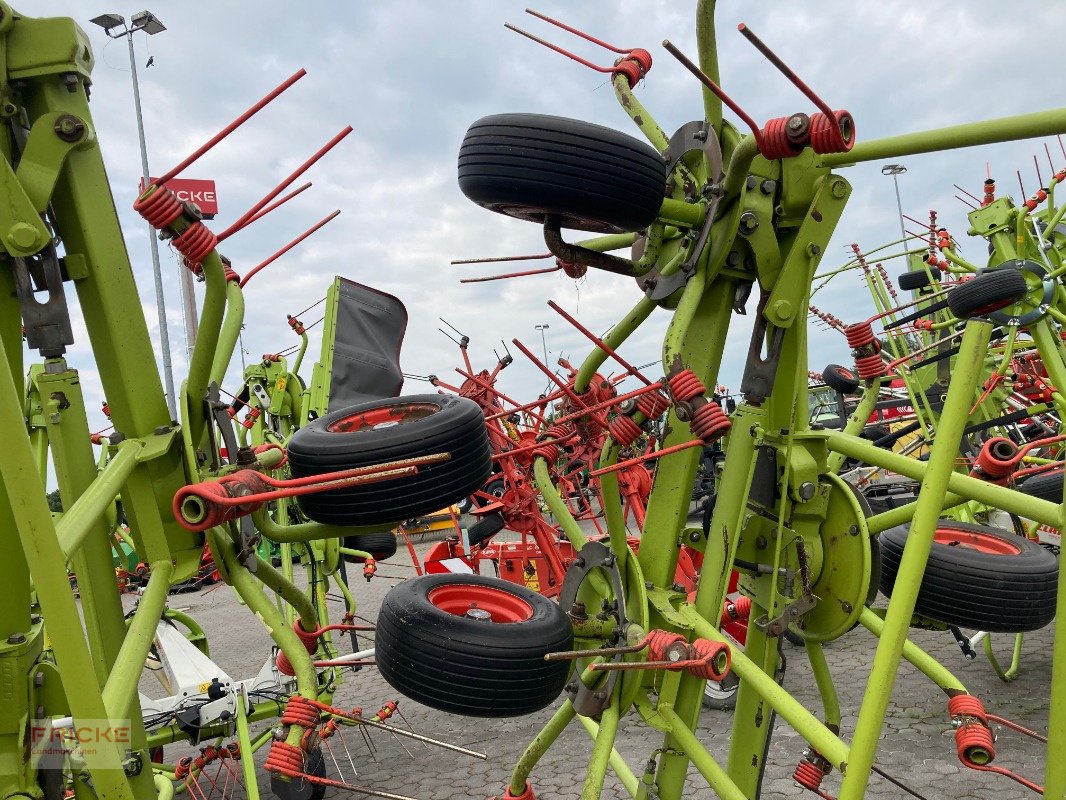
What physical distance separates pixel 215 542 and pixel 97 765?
83 centimetres

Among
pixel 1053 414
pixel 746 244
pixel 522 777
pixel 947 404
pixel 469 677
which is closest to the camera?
pixel 947 404

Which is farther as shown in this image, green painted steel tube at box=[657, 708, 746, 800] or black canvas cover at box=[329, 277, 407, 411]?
black canvas cover at box=[329, 277, 407, 411]

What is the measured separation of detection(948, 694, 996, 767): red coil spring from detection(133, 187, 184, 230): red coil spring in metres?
2.90

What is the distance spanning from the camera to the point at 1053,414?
860cm

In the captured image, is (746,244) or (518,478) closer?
(746,244)

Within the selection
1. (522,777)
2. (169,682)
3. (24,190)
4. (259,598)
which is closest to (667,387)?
(259,598)

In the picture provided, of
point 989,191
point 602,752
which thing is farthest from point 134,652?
point 989,191

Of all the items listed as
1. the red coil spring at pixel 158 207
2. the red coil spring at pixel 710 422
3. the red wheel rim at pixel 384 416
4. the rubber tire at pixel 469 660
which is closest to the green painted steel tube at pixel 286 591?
the rubber tire at pixel 469 660

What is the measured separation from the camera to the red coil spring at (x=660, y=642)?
2549 mm

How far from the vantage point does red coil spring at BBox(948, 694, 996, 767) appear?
2.49 metres

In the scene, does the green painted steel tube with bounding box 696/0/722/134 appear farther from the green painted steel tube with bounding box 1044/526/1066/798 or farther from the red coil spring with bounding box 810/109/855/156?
the green painted steel tube with bounding box 1044/526/1066/798

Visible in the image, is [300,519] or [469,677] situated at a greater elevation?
[469,677]

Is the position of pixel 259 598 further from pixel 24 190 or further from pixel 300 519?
pixel 300 519

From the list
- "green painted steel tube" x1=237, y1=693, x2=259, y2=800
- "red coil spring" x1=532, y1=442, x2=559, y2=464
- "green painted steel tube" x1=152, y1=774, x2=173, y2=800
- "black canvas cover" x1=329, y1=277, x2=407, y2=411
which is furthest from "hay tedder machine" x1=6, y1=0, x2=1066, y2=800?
"black canvas cover" x1=329, y1=277, x2=407, y2=411
